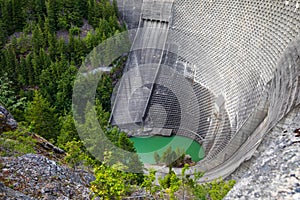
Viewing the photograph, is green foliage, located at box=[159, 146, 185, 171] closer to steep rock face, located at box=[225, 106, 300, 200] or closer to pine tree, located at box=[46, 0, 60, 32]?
steep rock face, located at box=[225, 106, 300, 200]

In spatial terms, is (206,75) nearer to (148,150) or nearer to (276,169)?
(148,150)

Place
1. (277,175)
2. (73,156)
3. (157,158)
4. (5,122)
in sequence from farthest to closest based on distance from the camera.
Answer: (157,158)
(5,122)
(73,156)
(277,175)

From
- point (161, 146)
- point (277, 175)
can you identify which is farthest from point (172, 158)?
point (277, 175)

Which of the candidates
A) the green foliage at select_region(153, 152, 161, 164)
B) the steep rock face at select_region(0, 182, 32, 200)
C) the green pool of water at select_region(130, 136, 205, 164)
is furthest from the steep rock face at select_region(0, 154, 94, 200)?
the green pool of water at select_region(130, 136, 205, 164)

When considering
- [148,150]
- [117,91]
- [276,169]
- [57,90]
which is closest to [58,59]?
[57,90]

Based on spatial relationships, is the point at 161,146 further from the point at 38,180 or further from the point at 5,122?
the point at 38,180

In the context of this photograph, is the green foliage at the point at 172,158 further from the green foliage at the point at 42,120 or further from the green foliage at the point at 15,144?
the green foliage at the point at 15,144
